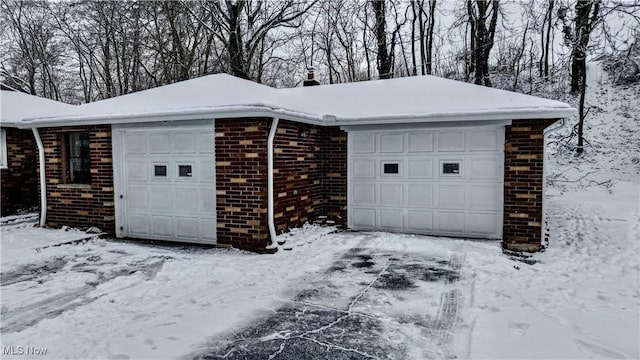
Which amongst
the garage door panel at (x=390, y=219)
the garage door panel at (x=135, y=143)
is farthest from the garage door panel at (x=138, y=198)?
the garage door panel at (x=390, y=219)

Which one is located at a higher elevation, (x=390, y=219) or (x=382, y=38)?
(x=382, y=38)

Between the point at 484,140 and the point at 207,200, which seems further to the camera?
the point at 484,140

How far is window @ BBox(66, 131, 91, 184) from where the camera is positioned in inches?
351

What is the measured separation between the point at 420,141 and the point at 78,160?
756cm

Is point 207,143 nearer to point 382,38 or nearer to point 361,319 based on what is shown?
point 361,319

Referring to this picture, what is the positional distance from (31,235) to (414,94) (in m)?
8.47

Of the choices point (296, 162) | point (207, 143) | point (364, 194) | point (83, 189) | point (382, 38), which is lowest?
point (364, 194)

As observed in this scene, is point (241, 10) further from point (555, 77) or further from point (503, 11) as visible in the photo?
point (555, 77)

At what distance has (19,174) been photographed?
35.8 ft

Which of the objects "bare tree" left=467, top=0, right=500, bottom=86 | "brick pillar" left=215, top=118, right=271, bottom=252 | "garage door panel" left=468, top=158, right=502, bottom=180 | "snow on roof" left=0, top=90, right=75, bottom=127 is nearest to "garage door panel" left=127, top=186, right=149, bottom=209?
"brick pillar" left=215, top=118, right=271, bottom=252

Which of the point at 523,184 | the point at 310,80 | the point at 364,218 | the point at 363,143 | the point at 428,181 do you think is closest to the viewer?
the point at 523,184

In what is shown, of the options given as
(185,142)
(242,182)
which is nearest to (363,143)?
(242,182)

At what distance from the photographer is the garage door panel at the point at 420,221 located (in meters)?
8.16

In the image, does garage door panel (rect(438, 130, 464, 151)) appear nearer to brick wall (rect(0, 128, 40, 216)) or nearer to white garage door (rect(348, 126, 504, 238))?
white garage door (rect(348, 126, 504, 238))
